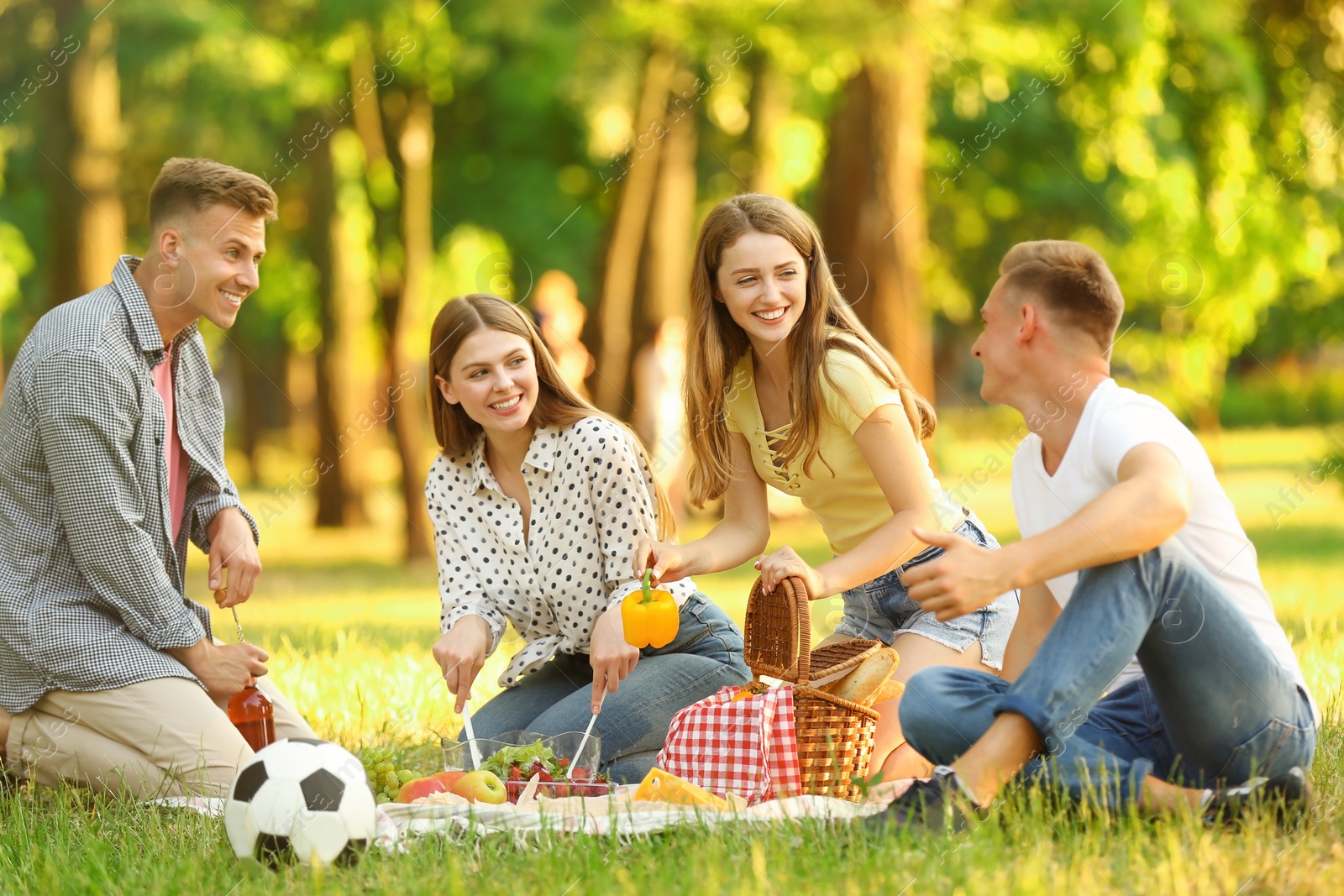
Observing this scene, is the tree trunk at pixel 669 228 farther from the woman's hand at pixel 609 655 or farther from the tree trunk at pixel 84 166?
the woman's hand at pixel 609 655

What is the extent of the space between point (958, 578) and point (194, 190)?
8.71ft

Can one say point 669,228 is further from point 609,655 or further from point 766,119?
point 609,655

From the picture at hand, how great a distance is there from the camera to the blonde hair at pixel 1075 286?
3105 mm

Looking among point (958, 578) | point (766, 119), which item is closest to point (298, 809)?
point (958, 578)

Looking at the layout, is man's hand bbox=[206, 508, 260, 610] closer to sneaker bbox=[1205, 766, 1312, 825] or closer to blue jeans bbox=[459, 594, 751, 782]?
blue jeans bbox=[459, 594, 751, 782]

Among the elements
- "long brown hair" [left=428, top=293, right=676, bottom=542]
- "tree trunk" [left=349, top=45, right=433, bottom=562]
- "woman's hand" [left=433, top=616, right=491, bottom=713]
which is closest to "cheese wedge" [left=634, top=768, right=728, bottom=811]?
"woman's hand" [left=433, top=616, right=491, bottom=713]

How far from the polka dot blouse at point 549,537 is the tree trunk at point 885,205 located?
6608 millimetres

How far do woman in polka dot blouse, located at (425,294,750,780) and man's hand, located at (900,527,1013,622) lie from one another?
1.43 m

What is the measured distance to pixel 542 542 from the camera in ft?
14.1

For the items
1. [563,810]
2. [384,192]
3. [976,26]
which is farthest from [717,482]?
[384,192]

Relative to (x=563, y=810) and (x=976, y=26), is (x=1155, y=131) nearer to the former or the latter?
(x=976, y=26)

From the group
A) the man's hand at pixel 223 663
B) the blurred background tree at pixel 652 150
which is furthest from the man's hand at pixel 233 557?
the blurred background tree at pixel 652 150

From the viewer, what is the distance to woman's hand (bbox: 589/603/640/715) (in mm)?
3867

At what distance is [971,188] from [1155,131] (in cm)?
525
